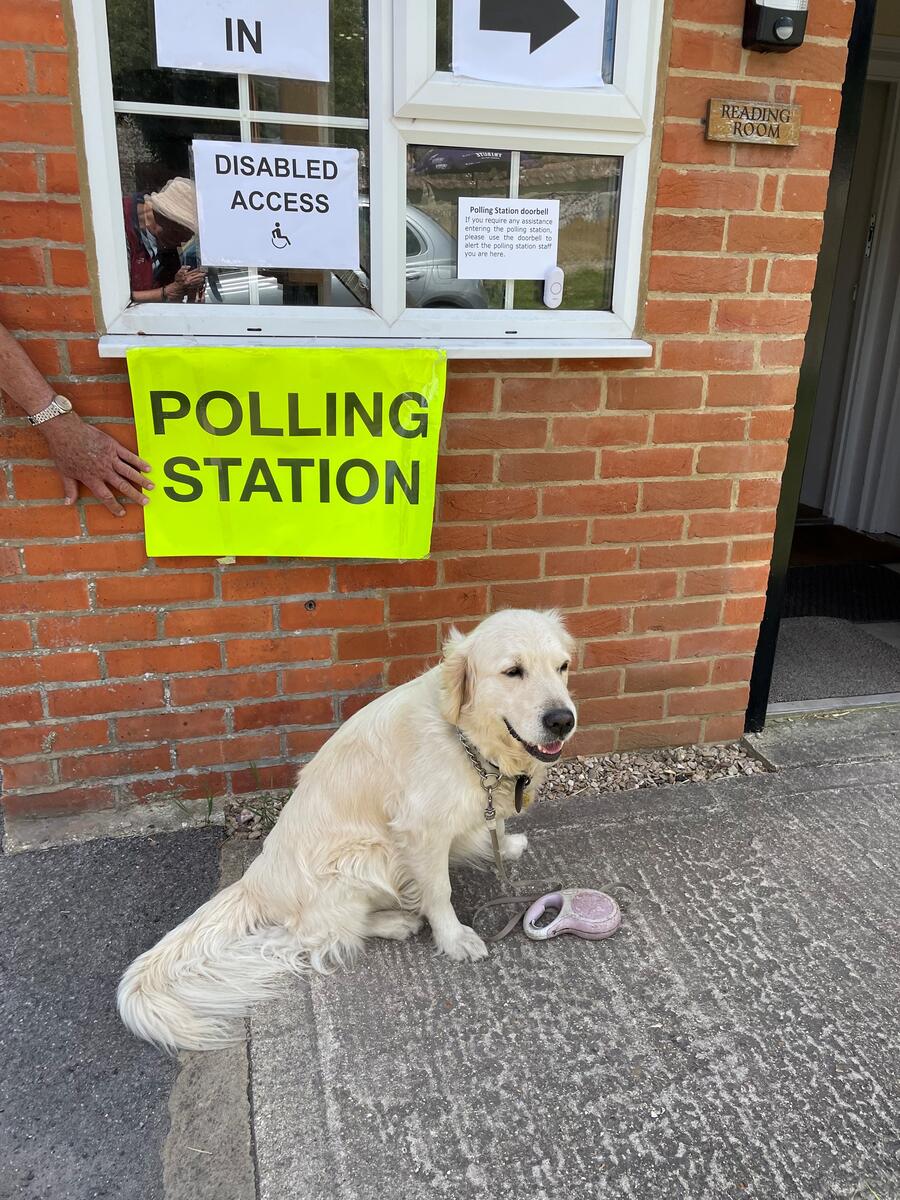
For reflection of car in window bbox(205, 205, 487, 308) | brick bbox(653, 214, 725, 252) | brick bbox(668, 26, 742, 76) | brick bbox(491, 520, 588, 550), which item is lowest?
brick bbox(491, 520, 588, 550)

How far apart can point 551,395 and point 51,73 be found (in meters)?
1.84

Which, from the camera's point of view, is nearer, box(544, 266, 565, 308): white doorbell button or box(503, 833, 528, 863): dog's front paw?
box(503, 833, 528, 863): dog's front paw

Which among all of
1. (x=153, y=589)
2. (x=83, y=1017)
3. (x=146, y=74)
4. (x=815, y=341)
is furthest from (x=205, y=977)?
(x=815, y=341)

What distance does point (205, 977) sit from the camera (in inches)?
90.0

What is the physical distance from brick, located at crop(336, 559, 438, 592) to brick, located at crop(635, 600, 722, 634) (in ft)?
3.04

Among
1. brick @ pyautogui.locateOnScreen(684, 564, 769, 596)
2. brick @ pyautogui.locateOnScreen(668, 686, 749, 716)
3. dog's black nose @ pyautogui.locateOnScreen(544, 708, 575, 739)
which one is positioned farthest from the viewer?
brick @ pyautogui.locateOnScreen(668, 686, 749, 716)

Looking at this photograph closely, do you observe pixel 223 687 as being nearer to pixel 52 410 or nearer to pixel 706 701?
pixel 52 410

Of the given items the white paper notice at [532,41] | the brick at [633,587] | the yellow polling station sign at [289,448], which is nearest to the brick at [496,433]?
the yellow polling station sign at [289,448]

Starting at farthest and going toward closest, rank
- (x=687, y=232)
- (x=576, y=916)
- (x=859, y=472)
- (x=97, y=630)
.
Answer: (x=859, y=472) → (x=687, y=232) → (x=97, y=630) → (x=576, y=916)

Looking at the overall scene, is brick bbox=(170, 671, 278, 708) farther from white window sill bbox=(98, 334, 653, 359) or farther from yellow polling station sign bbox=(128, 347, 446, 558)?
white window sill bbox=(98, 334, 653, 359)

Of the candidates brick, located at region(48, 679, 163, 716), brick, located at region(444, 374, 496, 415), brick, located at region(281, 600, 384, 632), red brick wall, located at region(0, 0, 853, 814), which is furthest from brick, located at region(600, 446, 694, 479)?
brick, located at region(48, 679, 163, 716)

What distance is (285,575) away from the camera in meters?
3.06

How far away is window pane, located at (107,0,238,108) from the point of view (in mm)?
2516

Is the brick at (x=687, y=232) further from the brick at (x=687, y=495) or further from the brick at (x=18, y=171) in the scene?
the brick at (x=18, y=171)
